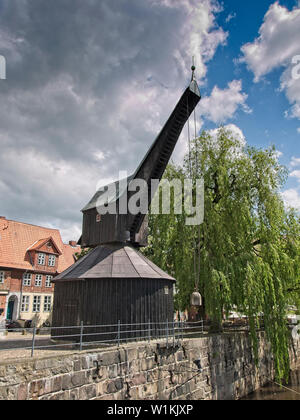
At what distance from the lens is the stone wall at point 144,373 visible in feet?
24.0

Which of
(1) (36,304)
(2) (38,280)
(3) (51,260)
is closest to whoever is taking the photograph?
(1) (36,304)

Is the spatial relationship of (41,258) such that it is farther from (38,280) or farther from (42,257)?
(38,280)

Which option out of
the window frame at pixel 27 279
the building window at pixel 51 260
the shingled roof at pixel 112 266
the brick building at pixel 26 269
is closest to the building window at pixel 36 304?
the brick building at pixel 26 269

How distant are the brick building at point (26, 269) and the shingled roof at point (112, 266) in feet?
41.7

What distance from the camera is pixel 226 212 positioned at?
16016 millimetres

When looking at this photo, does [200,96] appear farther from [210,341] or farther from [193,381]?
[193,381]

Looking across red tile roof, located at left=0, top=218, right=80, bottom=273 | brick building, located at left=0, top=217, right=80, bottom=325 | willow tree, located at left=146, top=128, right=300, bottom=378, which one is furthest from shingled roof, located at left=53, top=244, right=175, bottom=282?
red tile roof, located at left=0, top=218, right=80, bottom=273

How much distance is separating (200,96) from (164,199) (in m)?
6.24

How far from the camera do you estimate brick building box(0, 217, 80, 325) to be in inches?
977

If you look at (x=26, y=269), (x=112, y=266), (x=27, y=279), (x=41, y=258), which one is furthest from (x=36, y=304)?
(x=112, y=266)

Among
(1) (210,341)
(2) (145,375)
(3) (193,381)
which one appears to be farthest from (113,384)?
(1) (210,341)

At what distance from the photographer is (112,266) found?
13.8 metres

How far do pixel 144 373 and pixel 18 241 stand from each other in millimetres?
21205

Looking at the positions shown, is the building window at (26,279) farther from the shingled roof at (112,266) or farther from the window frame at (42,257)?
the shingled roof at (112,266)
